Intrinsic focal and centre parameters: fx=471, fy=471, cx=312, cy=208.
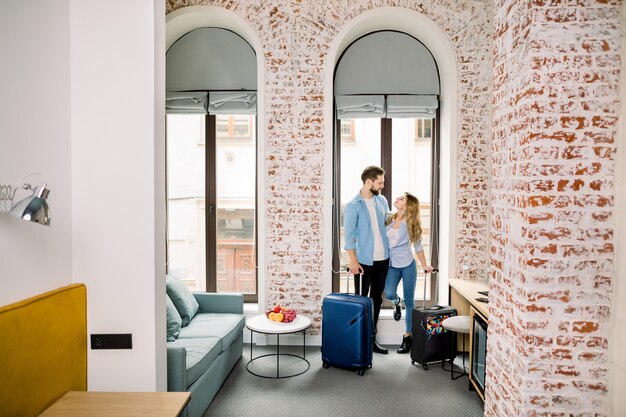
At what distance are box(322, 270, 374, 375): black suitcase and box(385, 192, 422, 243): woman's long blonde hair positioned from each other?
3.13ft

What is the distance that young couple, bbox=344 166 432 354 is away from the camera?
4.81m

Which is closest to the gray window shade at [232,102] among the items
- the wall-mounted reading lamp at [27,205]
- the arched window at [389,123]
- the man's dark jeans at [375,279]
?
the arched window at [389,123]

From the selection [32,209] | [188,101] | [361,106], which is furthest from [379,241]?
[32,209]

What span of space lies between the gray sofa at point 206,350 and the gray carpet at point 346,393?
6.1 inches

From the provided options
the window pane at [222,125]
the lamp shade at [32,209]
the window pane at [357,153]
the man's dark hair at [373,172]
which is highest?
the window pane at [222,125]

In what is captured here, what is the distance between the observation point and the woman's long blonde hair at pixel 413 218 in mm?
4871

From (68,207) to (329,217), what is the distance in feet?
9.75

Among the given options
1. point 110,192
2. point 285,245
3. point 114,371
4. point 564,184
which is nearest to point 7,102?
point 110,192

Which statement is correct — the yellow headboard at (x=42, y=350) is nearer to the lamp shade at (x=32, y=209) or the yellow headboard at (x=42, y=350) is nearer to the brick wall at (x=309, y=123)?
the lamp shade at (x=32, y=209)

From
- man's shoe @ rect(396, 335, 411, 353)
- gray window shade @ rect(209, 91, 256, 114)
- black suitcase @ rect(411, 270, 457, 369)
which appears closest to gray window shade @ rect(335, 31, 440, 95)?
gray window shade @ rect(209, 91, 256, 114)

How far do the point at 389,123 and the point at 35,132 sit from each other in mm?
3993

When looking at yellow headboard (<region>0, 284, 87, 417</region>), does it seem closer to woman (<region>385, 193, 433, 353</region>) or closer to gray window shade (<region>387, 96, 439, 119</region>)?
woman (<region>385, 193, 433, 353</region>)

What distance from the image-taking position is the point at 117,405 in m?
2.16

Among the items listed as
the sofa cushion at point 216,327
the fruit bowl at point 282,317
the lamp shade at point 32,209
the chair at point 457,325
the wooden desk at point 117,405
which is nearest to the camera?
the lamp shade at point 32,209
